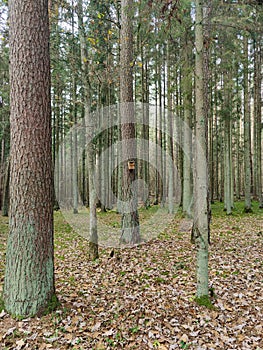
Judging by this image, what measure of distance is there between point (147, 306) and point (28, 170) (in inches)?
102

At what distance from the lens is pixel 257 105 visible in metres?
16.6

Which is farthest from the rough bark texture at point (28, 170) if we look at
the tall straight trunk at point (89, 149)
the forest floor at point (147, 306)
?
the tall straight trunk at point (89, 149)

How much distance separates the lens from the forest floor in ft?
10.6

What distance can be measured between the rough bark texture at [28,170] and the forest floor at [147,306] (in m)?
0.37

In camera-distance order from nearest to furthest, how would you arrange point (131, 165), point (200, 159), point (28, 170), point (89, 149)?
point (28, 170) → point (200, 159) → point (89, 149) → point (131, 165)

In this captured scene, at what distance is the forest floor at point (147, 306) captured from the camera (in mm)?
3229

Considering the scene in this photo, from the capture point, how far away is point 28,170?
3.54m

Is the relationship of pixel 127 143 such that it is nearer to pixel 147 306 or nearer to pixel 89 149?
pixel 89 149

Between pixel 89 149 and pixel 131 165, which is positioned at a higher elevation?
pixel 89 149

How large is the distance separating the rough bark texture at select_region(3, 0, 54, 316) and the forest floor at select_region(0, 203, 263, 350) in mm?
374

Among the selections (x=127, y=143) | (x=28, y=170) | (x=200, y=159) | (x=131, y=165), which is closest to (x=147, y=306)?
(x=200, y=159)

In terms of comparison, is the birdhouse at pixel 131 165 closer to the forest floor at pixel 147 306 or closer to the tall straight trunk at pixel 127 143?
the tall straight trunk at pixel 127 143

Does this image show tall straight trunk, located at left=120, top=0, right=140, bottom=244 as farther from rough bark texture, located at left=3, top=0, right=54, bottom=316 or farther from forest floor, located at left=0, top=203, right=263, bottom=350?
rough bark texture, located at left=3, top=0, right=54, bottom=316

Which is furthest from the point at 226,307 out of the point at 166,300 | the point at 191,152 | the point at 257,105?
the point at 257,105
